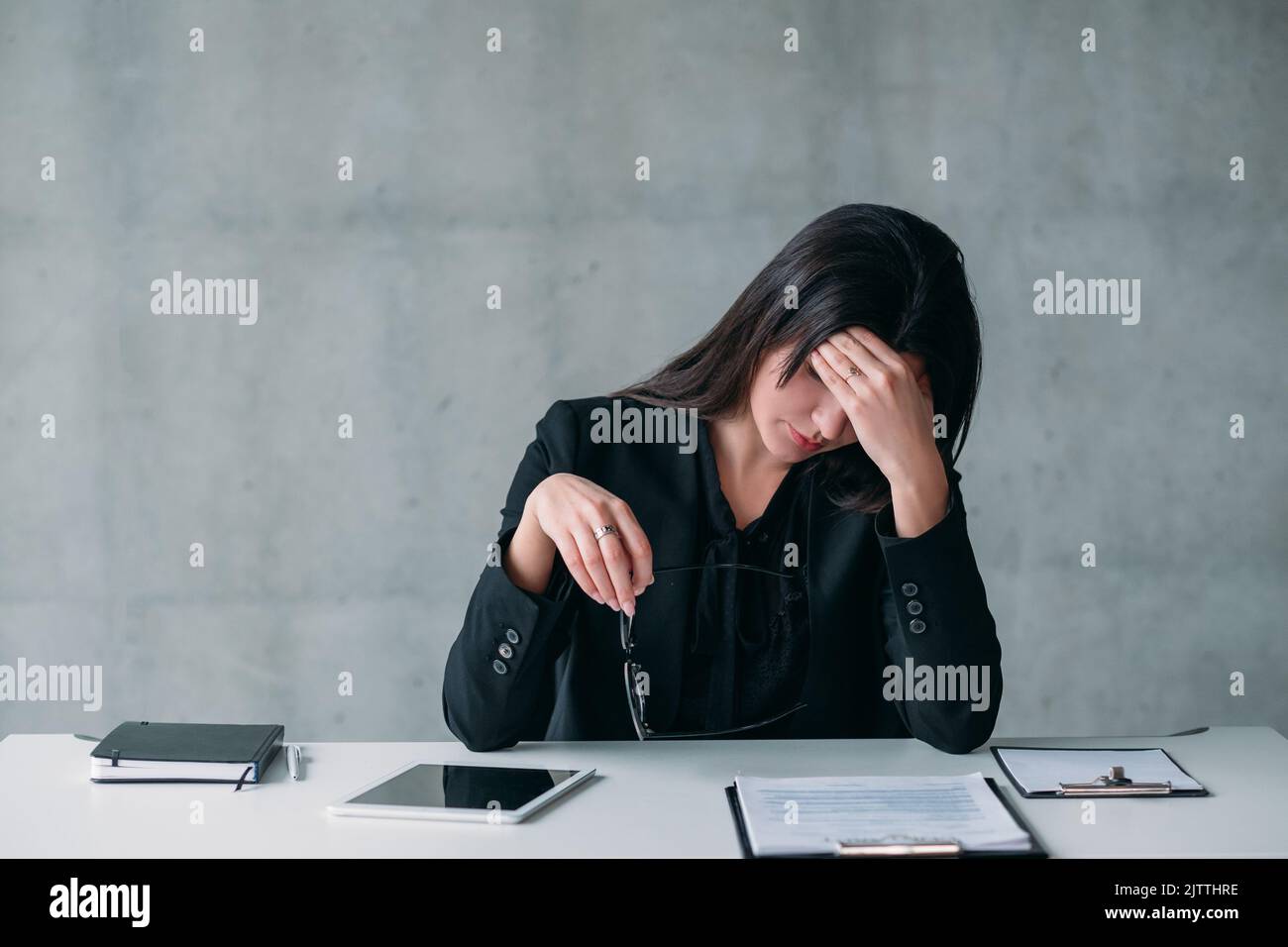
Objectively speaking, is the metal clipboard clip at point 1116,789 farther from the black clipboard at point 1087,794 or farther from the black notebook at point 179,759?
the black notebook at point 179,759

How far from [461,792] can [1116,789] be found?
2.42ft

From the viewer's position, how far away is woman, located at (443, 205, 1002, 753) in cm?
147

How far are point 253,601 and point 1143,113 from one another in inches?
102

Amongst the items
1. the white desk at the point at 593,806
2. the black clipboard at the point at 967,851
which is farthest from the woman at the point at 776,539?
the black clipboard at the point at 967,851

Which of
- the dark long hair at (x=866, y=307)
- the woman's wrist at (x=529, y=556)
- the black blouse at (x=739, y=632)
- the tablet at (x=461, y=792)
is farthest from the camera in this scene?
the black blouse at (x=739, y=632)

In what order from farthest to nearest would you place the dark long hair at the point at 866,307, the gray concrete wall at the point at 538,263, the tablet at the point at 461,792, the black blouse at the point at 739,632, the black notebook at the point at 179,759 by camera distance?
1. the gray concrete wall at the point at 538,263
2. the black blouse at the point at 739,632
3. the dark long hair at the point at 866,307
4. the black notebook at the point at 179,759
5. the tablet at the point at 461,792

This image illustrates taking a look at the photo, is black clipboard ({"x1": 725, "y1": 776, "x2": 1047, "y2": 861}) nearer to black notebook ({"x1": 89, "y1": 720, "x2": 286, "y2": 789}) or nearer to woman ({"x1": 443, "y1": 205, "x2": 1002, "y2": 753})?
woman ({"x1": 443, "y1": 205, "x2": 1002, "y2": 753})

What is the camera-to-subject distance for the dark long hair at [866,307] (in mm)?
1560

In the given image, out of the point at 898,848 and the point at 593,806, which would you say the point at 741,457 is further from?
the point at 898,848

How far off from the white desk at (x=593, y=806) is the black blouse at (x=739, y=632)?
193 millimetres

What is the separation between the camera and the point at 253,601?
289 cm

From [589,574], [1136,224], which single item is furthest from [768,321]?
[1136,224]

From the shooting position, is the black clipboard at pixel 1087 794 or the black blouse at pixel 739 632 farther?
the black blouse at pixel 739 632

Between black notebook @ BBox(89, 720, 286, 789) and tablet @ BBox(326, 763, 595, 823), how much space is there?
161 millimetres
